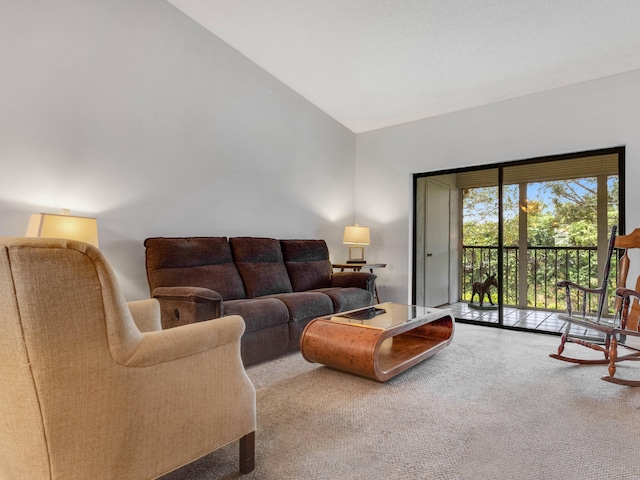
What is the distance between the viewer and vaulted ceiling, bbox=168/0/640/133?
9.50 feet

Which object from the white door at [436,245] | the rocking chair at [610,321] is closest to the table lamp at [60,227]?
the rocking chair at [610,321]

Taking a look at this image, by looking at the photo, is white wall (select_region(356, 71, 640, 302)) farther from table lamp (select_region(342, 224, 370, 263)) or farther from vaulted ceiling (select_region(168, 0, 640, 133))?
table lamp (select_region(342, 224, 370, 263))

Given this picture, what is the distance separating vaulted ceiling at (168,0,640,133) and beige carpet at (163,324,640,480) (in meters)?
2.68

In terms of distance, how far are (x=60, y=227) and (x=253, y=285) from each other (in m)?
1.62

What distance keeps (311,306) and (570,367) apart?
6.73ft

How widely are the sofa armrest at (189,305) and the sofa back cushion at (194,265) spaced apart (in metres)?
0.27

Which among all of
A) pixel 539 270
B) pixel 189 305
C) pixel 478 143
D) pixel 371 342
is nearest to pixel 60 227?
pixel 189 305

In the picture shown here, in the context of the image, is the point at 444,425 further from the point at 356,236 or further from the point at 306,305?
the point at 356,236

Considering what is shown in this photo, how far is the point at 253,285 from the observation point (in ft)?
11.4

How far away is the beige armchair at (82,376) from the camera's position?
95 cm

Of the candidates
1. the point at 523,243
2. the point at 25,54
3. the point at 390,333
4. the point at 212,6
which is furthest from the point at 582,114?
the point at 25,54

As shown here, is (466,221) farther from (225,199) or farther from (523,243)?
(225,199)

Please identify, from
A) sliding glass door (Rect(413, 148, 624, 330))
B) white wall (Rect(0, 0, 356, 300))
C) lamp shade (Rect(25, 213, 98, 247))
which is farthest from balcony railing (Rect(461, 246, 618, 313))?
lamp shade (Rect(25, 213, 98, 247))

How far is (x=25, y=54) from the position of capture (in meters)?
2.47
